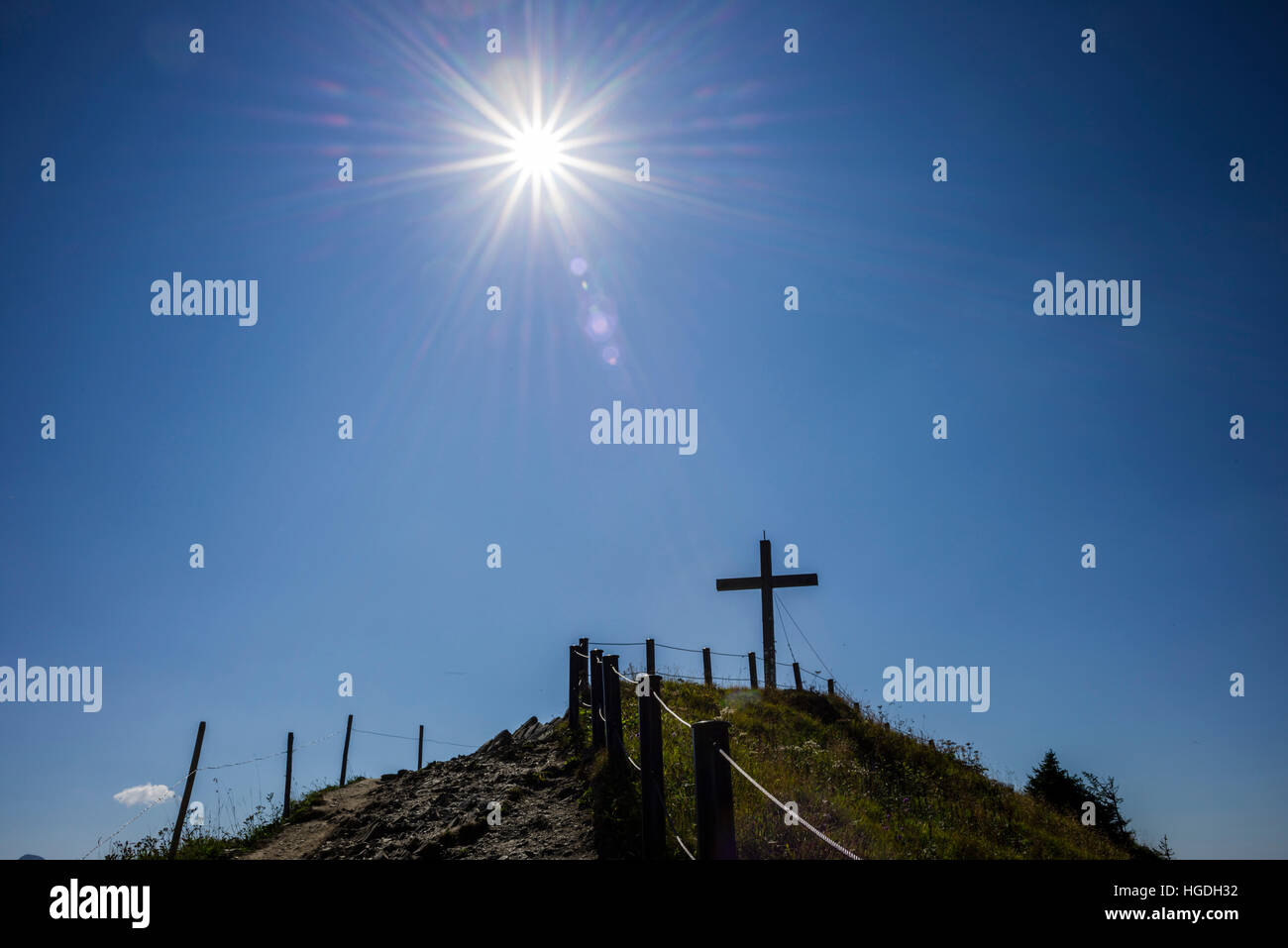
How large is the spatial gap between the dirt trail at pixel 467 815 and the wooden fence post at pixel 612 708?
2.35ft

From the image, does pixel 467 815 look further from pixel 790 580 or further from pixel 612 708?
pixel 790 580

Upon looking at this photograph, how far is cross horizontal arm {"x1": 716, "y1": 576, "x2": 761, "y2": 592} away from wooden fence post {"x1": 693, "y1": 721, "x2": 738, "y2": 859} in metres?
14.9

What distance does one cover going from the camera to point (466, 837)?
786 centimetres

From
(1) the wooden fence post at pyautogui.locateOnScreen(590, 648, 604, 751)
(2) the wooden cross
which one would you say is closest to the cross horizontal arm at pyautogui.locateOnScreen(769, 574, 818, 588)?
(2) the wooden cross

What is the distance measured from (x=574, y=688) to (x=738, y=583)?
23.5 feet

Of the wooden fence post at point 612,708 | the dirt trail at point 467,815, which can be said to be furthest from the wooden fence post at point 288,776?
the wooden fence post at point 612,708

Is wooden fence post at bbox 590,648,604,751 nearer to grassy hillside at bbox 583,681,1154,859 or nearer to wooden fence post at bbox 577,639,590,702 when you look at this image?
grassy hillside at bbox 583,681,1154,859

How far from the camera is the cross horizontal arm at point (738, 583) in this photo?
1900cm

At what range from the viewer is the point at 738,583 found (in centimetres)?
1909

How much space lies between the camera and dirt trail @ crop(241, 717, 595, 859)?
24.5 ft

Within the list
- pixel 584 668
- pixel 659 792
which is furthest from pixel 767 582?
Answer: pixel 659 792
